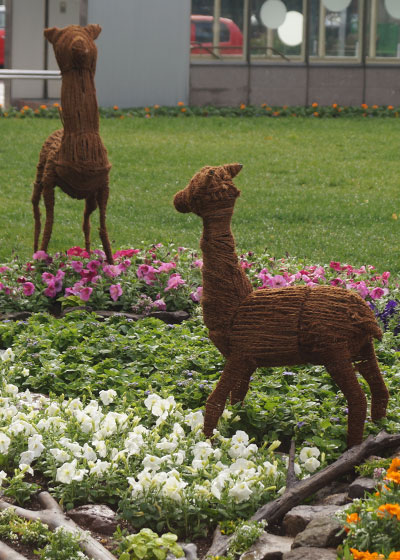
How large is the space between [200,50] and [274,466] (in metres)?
15.9

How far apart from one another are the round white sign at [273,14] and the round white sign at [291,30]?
11cm

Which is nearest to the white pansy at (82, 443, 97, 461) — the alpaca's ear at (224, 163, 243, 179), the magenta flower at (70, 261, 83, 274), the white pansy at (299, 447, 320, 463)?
the white pansy at (299, 447, 320, 463)

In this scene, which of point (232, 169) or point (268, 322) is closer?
point (268, 322)

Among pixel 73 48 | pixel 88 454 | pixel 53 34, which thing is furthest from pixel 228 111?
pixel 88 454

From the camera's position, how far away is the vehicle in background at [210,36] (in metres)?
18.8

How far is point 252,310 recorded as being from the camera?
448 centimetres

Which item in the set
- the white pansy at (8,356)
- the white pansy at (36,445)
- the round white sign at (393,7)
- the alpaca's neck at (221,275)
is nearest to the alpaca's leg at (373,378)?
the alpaca's neck at (221,275)

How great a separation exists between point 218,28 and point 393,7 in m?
3.66

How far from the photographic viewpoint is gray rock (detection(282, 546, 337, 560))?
10.9 ft

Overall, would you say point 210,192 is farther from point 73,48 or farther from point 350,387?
point 73,48

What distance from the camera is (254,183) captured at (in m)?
12.5

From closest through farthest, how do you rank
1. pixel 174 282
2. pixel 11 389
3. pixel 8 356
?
1. pixel 11 389
2. pixel 8 356
3. pixel 174 282

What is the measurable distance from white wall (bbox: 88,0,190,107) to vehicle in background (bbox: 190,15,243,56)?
23.7 inches

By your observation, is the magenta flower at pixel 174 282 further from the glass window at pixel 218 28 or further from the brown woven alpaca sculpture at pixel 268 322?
the glass window at pixel 218 28
